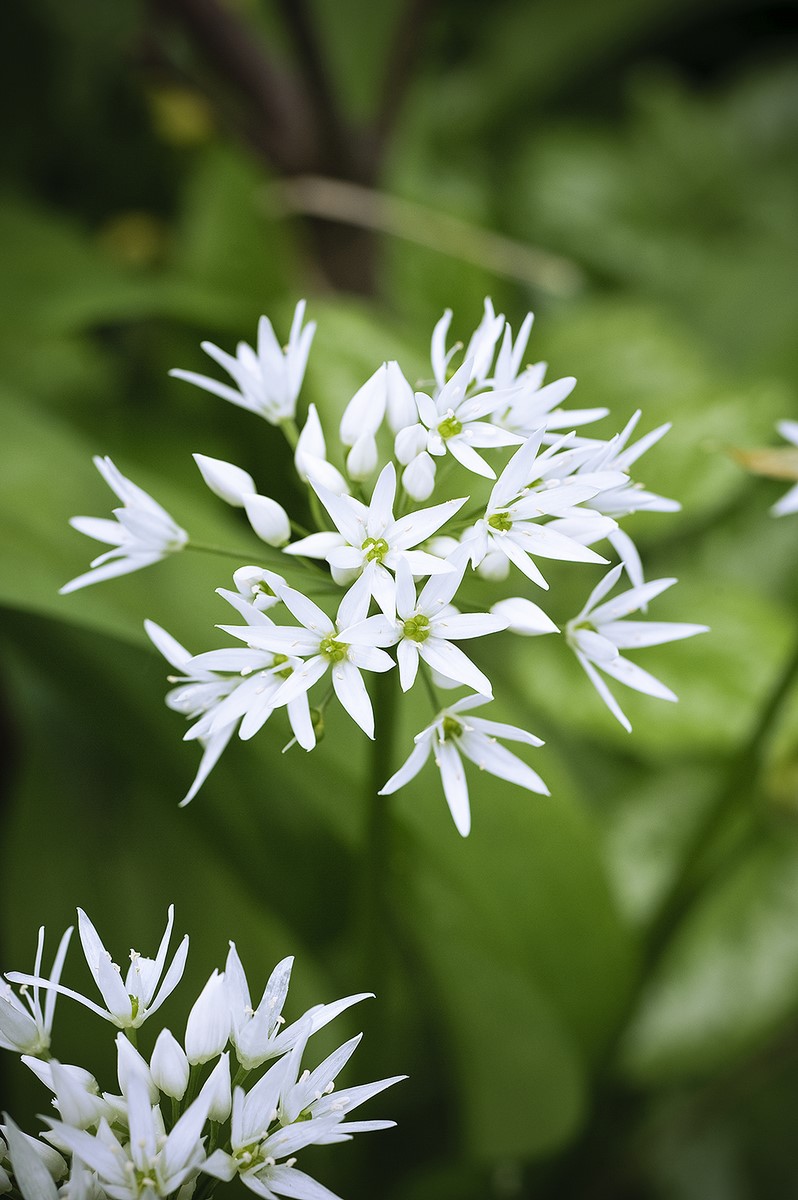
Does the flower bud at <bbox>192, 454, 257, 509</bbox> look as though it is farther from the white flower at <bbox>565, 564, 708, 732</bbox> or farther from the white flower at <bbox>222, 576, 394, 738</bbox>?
the white flower at <bbox>565, 564, 708, 732</bbox>

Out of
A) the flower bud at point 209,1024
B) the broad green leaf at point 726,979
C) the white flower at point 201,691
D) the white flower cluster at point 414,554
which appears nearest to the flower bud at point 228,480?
the white flower cluster at point 414,554

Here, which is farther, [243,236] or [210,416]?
[243,236]

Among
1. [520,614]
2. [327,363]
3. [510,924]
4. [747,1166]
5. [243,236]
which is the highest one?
[243,236]

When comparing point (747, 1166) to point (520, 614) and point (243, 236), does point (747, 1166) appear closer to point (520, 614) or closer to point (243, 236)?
point (520, 614)

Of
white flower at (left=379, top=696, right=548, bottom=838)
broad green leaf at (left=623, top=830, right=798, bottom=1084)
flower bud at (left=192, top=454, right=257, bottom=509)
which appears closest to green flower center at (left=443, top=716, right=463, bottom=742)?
white flower at (left=379, top=696, right=548, bottom=838)

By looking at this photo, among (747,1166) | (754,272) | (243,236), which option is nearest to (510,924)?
(747,1166)

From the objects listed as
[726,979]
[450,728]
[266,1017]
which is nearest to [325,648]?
[450,728]

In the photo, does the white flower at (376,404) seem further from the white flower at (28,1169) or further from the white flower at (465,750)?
the white flower at (28,1169)
